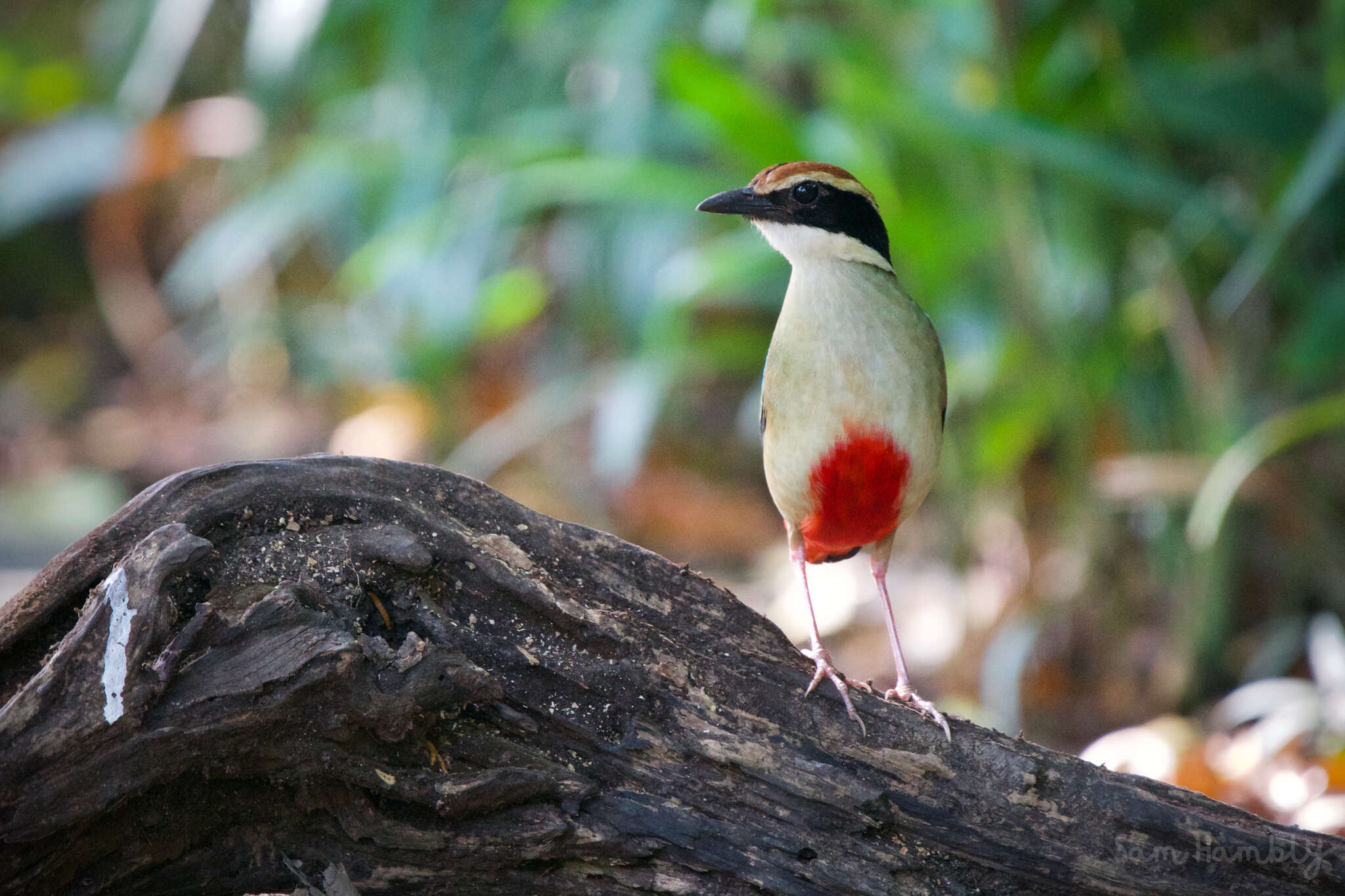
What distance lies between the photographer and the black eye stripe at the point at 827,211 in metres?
2.85

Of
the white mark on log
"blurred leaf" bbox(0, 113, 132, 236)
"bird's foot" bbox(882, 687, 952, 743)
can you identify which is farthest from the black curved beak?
"blurred leaf" bbox(0, 113, 132, 236)

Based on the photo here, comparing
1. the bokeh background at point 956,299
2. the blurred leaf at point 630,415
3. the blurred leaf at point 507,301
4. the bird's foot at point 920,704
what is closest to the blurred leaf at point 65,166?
the bokeh background at point 956,299

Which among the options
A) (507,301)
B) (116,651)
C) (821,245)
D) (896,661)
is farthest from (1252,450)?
(507,301)

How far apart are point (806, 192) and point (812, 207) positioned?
0.04m

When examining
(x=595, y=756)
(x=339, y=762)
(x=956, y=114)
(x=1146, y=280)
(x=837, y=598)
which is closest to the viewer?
(x=339, y=762)

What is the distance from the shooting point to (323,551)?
230 cm

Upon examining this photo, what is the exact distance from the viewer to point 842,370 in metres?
2.74

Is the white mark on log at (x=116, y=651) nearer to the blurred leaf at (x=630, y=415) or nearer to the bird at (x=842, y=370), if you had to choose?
the bird at (x=842, y=370)

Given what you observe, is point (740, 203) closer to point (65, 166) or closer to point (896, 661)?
point (896, 661)

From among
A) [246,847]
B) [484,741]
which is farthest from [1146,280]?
[246,847]

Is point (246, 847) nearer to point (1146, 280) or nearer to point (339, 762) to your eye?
point (339, 762)

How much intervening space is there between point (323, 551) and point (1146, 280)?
463 cm
